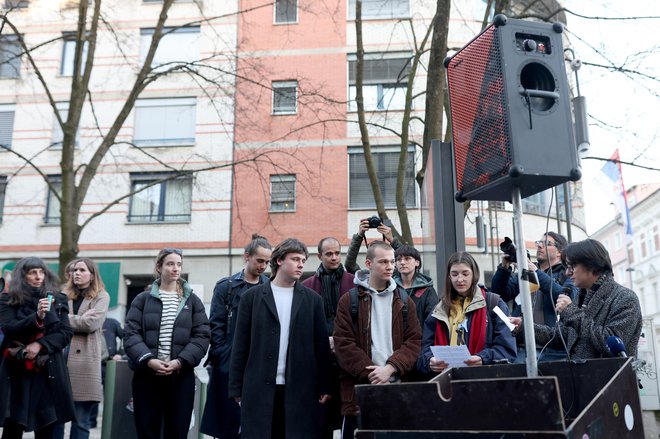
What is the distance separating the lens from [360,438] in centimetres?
223

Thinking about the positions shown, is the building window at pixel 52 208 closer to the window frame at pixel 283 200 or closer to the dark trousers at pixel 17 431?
the window frame at pixel 283 200

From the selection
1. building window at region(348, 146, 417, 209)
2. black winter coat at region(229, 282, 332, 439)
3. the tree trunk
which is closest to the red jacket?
black winter coat at region(229, 282, 332, 439)

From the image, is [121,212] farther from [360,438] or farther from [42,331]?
[360,438]

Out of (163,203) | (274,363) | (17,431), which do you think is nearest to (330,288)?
(274,363)

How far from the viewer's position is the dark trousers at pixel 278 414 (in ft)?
16.6

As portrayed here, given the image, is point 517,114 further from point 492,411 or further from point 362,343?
point 362,343

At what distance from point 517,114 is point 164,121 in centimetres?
1921

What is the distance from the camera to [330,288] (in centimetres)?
607

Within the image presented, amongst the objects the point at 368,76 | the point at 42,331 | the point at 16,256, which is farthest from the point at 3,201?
the point at 42,331

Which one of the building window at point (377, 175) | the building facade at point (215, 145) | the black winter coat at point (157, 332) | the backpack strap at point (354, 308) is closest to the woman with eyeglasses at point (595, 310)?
the backpack strap at point (354, 308)

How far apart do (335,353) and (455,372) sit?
2.18 metres

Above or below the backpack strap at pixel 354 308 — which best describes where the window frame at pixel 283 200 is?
above

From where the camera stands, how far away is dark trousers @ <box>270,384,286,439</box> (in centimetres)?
507

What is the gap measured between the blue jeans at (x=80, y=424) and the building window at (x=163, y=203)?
14051 mm
